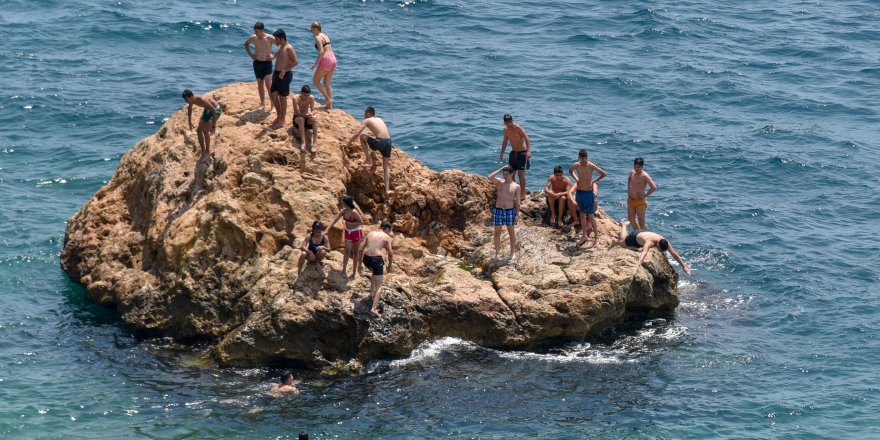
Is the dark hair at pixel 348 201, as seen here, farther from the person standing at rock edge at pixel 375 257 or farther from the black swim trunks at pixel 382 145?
the black swim trunks at pixel 382 145

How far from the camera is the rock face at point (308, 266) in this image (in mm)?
21828

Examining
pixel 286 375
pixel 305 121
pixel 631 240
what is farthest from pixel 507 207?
pixel 286 375

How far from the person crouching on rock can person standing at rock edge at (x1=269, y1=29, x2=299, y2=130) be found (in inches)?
147

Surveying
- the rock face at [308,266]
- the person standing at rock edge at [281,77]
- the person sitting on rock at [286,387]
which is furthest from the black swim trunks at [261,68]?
the person sitting on rock at [286,387]

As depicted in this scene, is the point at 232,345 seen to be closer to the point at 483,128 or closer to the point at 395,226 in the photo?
the point at 395,226

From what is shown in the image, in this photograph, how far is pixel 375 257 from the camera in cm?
2166

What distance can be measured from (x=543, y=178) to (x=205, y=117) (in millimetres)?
12377

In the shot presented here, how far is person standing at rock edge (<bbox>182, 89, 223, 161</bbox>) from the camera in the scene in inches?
942

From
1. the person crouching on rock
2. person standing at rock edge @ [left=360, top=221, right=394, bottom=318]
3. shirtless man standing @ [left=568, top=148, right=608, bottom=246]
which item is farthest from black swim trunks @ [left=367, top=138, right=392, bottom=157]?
shirtless man standing @ [left=568, top=148, right=608, bottom=246]

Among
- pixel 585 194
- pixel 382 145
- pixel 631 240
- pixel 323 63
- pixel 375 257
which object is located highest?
pixel 323 63

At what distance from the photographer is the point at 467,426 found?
19875 mm

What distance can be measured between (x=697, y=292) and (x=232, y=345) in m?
11.1

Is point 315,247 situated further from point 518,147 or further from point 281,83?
point 518,147

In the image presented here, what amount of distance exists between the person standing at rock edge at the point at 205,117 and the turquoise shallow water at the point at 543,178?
4.06 m
